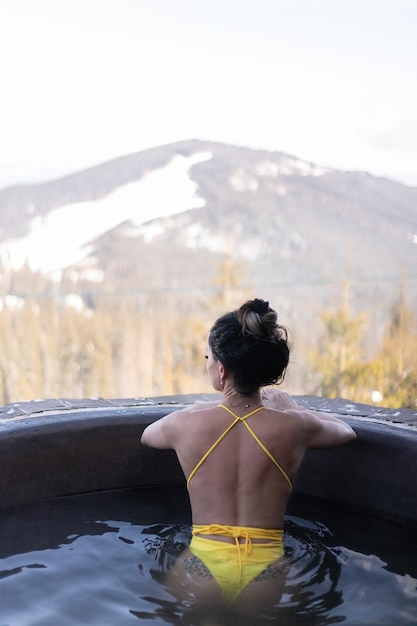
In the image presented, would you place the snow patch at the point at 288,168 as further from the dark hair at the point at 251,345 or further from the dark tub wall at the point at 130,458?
the dark hair at the point at 251,345

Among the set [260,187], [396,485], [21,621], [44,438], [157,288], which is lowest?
[21,621]

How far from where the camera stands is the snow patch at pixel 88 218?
7211 millimetres

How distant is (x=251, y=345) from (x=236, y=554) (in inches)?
19.9

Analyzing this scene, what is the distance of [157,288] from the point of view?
715 cm

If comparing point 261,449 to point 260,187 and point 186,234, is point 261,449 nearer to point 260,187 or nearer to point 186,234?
point 186,234

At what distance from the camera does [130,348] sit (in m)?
7.15

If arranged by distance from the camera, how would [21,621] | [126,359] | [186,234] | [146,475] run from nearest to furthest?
[21,621], [146,475], [126,359], [186,234]

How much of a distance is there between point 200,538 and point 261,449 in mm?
276

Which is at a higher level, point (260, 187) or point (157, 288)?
point (260, 187)

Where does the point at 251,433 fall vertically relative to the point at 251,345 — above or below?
below

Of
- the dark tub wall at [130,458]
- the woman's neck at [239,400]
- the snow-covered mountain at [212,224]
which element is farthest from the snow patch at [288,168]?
the woman's neck at [239,400]

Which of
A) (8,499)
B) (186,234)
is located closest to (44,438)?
(8,499)

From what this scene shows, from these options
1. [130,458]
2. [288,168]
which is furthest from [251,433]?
[288,168]

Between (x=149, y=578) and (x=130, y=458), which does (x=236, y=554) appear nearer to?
(x=149, y=578)
